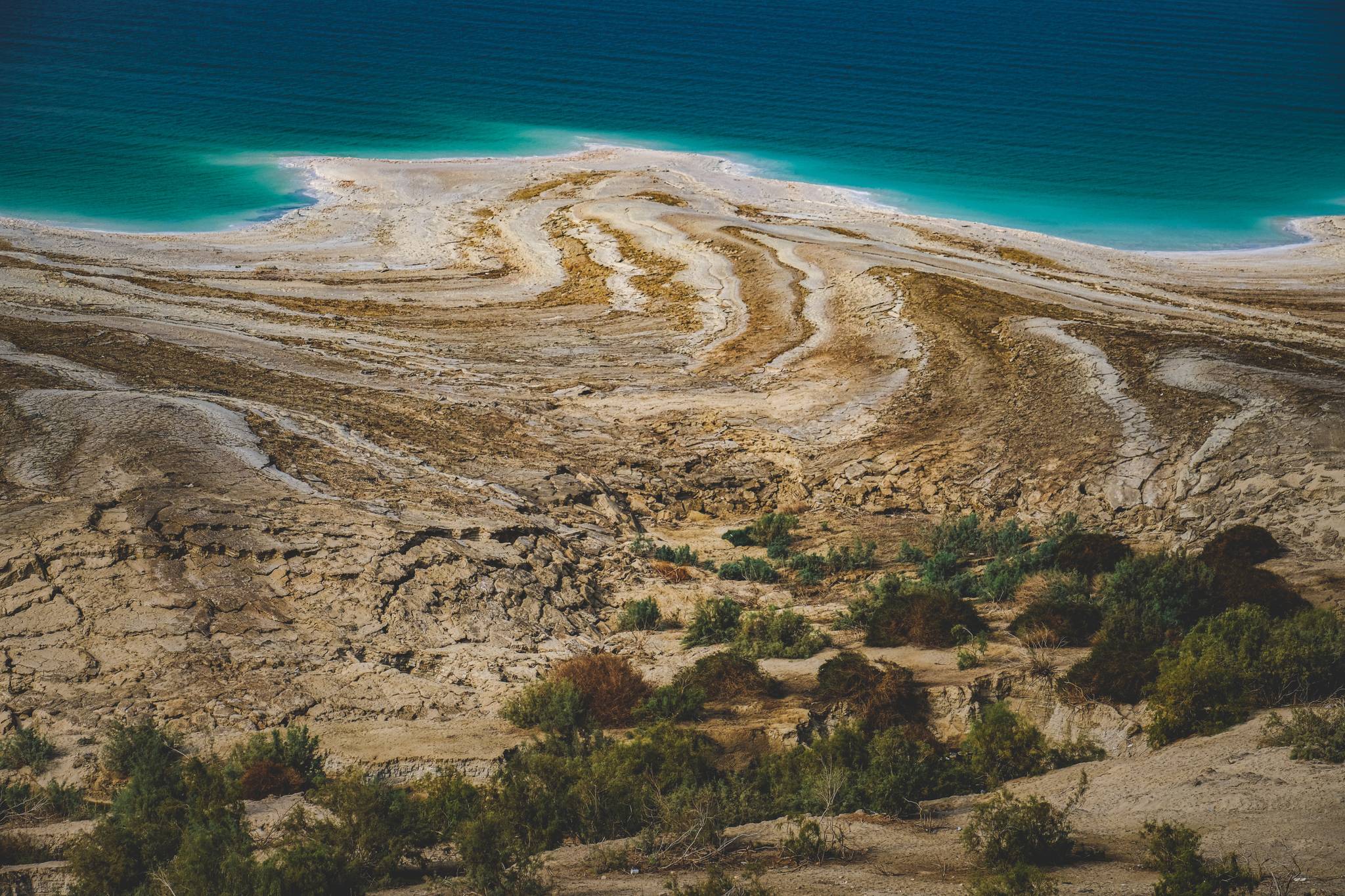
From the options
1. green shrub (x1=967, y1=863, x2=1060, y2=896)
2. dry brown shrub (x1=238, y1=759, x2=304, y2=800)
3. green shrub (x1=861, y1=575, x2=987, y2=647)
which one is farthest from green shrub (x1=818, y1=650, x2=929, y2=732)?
dry brown shrub (x1=238, y1=759, x2=304, y2=800)

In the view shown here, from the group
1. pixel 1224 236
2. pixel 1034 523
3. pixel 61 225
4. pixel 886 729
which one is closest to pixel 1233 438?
pixel 1034 523

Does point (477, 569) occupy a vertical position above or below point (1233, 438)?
below

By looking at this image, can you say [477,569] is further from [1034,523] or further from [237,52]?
[237,52]

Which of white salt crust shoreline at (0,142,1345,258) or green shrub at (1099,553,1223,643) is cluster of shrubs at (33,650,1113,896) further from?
white salt crust shoreline at (0,142,1345,258)

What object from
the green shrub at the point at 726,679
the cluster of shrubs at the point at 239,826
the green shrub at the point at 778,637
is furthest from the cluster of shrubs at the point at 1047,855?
the cluster of shrubs at the point at 239,826

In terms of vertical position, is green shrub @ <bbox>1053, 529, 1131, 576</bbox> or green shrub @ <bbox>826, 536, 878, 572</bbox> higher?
green shrub @ <bbox>1053, 529, 1131, 576</bbox>

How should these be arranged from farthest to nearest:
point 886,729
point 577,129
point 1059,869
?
point 577,129, point 886,729, point 1059,869
